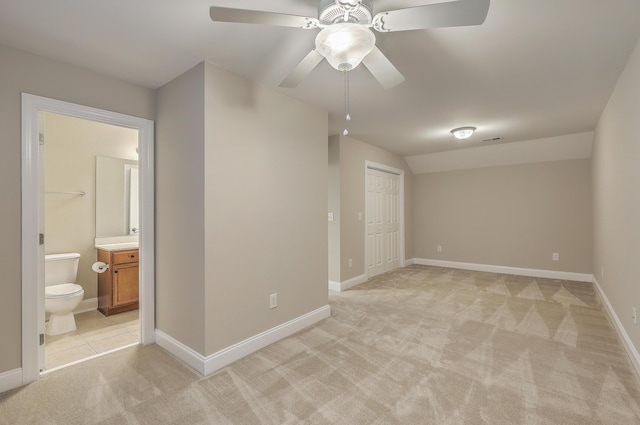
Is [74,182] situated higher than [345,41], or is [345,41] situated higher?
[345,41]

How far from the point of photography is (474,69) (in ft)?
7.80

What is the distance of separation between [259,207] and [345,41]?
5.11ft

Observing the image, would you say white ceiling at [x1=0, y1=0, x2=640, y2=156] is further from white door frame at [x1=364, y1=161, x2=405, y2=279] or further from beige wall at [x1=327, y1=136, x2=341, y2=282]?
white door frame at [x1=364, y1=161, x2=405, y2=279]

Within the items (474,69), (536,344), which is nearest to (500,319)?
(536,344)

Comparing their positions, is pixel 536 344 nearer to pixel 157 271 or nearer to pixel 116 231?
pixel 157 271

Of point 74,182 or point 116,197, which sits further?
point 116,197

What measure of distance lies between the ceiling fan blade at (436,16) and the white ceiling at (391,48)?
328mm

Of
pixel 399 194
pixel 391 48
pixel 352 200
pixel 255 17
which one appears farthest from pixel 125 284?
pixel 399 194

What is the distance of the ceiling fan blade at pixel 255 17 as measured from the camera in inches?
50.5

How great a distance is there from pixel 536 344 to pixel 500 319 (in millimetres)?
595

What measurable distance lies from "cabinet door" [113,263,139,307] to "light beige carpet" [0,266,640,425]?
1.12m

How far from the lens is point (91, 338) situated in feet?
9.16

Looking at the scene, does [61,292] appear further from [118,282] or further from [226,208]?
[226,208]

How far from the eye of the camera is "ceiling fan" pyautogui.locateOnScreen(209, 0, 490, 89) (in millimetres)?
1235
